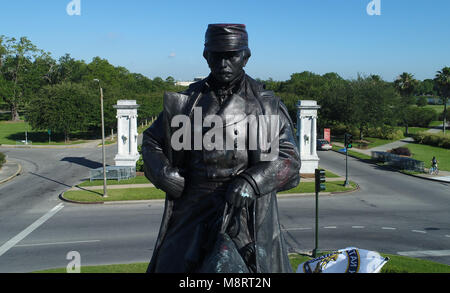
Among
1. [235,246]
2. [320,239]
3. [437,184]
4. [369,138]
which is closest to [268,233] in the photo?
[235,246]

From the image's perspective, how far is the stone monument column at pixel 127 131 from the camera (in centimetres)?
2806

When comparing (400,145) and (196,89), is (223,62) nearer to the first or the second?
(196,89)

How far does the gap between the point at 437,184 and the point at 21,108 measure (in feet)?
246

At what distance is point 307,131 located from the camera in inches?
1124

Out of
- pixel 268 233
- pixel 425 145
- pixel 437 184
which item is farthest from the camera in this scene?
pixel 425 145

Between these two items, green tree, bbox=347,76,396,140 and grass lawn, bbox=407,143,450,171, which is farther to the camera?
green tree, bbox=347,76,396,140

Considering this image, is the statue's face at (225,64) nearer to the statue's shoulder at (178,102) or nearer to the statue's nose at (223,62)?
the statue's nose at (223,62)

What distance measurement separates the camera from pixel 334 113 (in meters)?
50.8

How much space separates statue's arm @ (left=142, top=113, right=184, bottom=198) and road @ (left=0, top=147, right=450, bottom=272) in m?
9.77

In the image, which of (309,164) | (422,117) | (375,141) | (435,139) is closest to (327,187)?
(309,164)

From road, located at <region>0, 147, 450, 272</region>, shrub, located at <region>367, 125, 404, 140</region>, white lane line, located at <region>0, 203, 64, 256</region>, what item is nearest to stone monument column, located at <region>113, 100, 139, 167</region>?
road, located at <region>0, 147, 450, 272</region>

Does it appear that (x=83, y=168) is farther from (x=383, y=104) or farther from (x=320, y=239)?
(x=383, y=104)

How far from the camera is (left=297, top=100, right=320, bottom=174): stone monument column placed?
28.2 meters

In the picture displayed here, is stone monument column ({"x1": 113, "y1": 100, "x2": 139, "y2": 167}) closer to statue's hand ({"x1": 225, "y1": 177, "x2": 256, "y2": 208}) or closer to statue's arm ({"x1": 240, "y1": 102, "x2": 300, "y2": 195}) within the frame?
statue's arm ({"x1": 240, "y1": 102, "x2": 300, "y2": 195})
